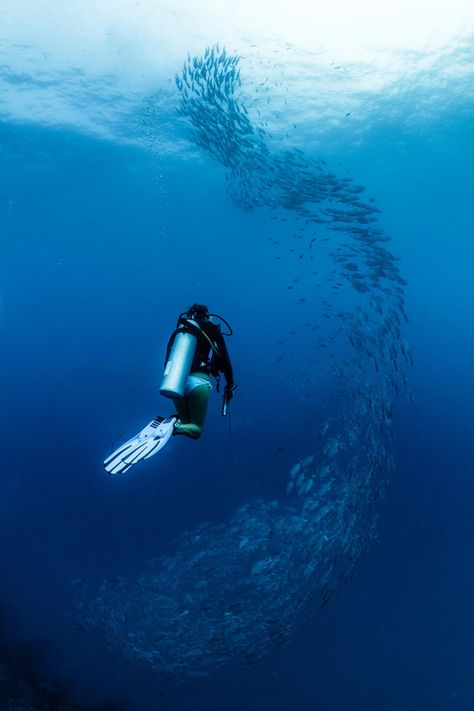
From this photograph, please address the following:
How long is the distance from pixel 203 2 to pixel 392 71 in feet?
25.2

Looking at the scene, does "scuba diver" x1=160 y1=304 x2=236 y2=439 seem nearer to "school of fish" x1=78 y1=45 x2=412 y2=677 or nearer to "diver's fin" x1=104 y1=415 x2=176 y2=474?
"diver's fin" x1=104 y1=415 x2=176 y2=474

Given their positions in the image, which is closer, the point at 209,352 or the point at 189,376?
the point at 189,376

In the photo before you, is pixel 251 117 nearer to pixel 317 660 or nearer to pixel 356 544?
pixel 356 544

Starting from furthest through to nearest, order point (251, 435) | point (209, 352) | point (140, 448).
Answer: point (251, 435) < point (209, 352) < point (140, 448)

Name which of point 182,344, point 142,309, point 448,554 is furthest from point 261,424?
point 142,309

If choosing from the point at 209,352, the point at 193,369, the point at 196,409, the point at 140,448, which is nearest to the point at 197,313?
the point at 209,352

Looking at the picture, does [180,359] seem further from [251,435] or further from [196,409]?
[251,435]

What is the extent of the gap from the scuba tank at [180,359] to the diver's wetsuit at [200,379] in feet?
0.23

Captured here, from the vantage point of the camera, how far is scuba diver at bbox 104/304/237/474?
380 cm

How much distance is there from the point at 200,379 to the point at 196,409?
1.01ft

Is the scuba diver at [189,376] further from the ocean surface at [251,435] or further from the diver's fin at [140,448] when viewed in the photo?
the ocean surface at [251,435]

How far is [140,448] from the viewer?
3.49 meters

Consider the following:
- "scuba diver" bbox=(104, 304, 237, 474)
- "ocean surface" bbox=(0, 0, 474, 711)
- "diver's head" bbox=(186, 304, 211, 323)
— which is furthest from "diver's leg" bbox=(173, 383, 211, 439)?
"ocean surface" bbox=(0, 0, 474, 711)

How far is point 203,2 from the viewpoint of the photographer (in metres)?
14.4
